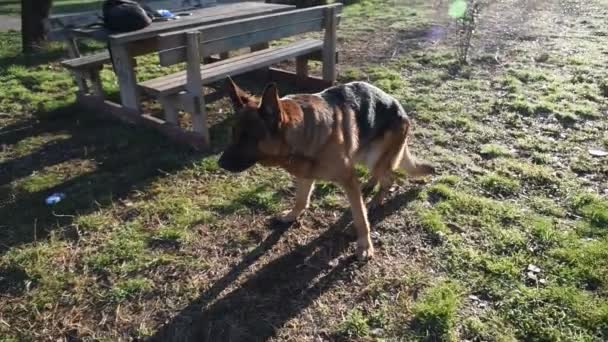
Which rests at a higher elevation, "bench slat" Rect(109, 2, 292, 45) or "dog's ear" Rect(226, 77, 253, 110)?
"bench slat" Rect(109, 2, 292, 45)

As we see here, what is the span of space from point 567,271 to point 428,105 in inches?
136

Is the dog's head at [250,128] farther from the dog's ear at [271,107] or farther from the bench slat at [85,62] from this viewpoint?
the bench slat at [85,62]

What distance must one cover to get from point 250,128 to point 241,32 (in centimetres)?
283

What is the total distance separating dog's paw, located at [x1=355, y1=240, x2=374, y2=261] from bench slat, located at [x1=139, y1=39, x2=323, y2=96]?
277 centimetres

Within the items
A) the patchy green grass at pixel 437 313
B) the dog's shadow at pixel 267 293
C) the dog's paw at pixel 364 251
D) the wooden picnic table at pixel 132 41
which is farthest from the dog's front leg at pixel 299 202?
the wooden picnic table at pixel 132 41

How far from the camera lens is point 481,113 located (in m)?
6.06

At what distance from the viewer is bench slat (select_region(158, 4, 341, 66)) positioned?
462cm

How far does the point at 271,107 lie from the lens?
273 cm

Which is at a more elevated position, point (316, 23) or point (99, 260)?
point (316, 23)

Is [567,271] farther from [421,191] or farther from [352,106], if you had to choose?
[352,106]

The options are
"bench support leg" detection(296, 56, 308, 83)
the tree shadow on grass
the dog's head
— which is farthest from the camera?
"bench support leg" detection(296, 56, 308, 83)

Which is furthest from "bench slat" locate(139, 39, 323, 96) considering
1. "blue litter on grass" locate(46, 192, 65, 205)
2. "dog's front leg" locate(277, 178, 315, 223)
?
"dog's front leg" locate(277, 178, 315, 223)

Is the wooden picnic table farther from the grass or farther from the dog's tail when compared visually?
the dog's tail

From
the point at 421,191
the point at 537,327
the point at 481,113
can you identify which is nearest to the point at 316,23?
the point at 481,113
